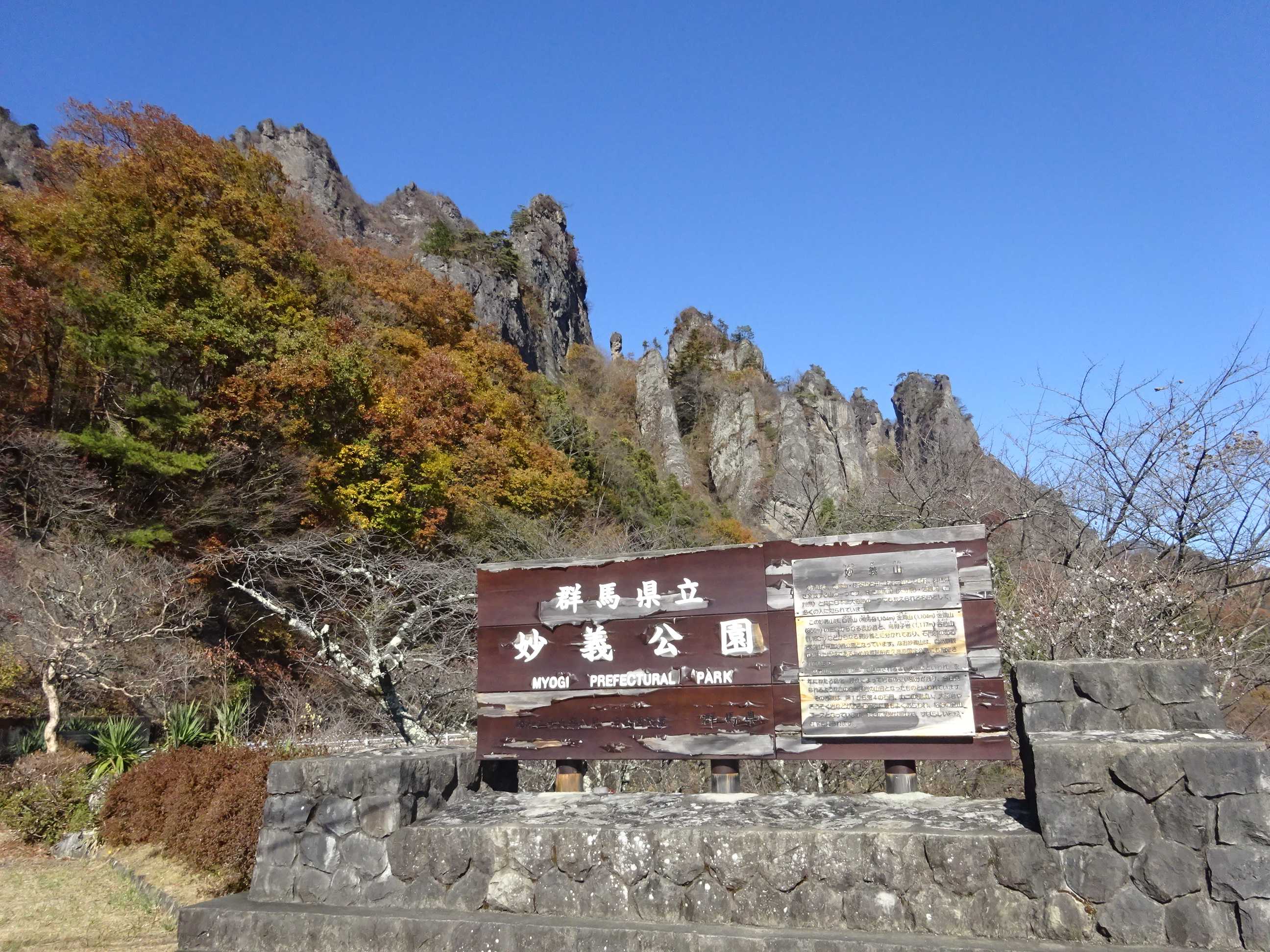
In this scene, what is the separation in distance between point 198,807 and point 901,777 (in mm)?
5902

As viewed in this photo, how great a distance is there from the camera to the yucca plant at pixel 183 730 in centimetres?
895

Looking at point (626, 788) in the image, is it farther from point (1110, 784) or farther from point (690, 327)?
point (690, 327)

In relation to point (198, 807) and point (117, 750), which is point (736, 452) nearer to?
point (117, 750)

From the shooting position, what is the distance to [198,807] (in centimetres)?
686

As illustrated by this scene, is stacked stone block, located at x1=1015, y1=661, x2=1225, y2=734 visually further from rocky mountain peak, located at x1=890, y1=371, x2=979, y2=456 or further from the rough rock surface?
rocky mountain peak, located at x1=890, y1=371, x2=979, y2=456

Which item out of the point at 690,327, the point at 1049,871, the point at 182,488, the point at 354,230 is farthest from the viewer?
the point at 690,327

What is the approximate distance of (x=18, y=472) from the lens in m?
13.2

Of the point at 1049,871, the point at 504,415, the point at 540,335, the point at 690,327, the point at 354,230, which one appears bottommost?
the point at 1049,871

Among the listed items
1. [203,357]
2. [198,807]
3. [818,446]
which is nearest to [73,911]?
[198,807]

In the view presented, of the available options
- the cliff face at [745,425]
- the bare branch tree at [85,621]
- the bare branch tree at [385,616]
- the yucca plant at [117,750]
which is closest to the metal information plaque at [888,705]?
the bare branch tree at [385,616]

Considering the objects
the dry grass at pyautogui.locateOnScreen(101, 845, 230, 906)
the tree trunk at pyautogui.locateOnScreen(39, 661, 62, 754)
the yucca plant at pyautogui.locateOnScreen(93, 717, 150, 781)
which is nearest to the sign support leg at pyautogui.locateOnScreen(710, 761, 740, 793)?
the dry grass at pyautogui.locateOnScreen(101, 845, 230, 906)

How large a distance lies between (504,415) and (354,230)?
112 ft

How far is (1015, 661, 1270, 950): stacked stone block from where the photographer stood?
11.0 ft

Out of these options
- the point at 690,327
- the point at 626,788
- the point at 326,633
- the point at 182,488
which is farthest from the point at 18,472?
the point at 690,327
